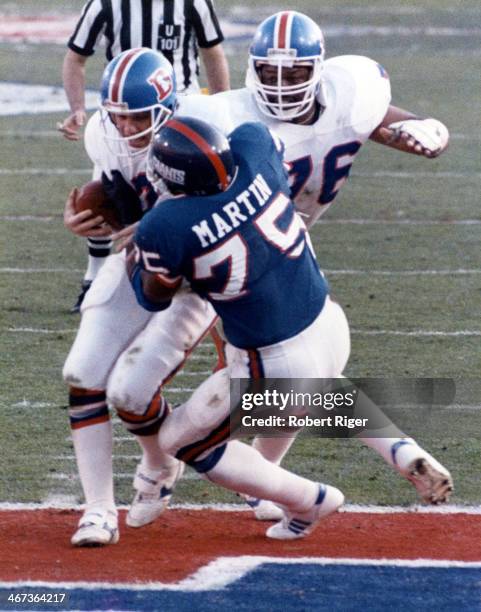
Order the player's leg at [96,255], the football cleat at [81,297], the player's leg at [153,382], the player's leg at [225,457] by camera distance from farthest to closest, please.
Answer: the football cleat at [81,297] < the player's leg at [96,255] < the player's leg at [153,382] < the player's leg at [225,457]

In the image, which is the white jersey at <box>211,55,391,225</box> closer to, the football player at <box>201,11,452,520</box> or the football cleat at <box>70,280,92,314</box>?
the football player at <box>201,11,452,520</box>

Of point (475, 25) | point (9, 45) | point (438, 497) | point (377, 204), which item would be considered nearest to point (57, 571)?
point (438, 497)

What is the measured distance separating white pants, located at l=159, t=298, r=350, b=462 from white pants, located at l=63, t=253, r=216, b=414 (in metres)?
0.16

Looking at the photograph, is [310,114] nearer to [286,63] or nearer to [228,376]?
[286,63]

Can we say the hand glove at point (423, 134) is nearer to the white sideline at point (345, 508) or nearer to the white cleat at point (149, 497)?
the white sideline at point (345, 508)

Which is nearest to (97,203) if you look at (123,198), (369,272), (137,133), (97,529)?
(123,198)

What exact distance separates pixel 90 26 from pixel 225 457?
3.53 meters

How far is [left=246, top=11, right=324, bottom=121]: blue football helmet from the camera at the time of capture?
15.1ft

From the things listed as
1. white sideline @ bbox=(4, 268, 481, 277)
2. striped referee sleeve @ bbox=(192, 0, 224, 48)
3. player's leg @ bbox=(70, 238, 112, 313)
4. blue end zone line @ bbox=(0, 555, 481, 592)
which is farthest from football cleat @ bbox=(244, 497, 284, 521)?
striped referee sleeve @ bbox=(192, 0, 224, 48)

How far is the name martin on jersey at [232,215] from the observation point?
3971mm

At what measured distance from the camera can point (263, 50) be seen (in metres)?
4.68

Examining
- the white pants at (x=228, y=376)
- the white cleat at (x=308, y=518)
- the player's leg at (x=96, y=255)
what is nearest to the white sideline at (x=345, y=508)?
the white cleat at (x=308, y=518)

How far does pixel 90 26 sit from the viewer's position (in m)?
7.17

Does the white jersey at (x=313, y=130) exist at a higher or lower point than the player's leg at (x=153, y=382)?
higher
